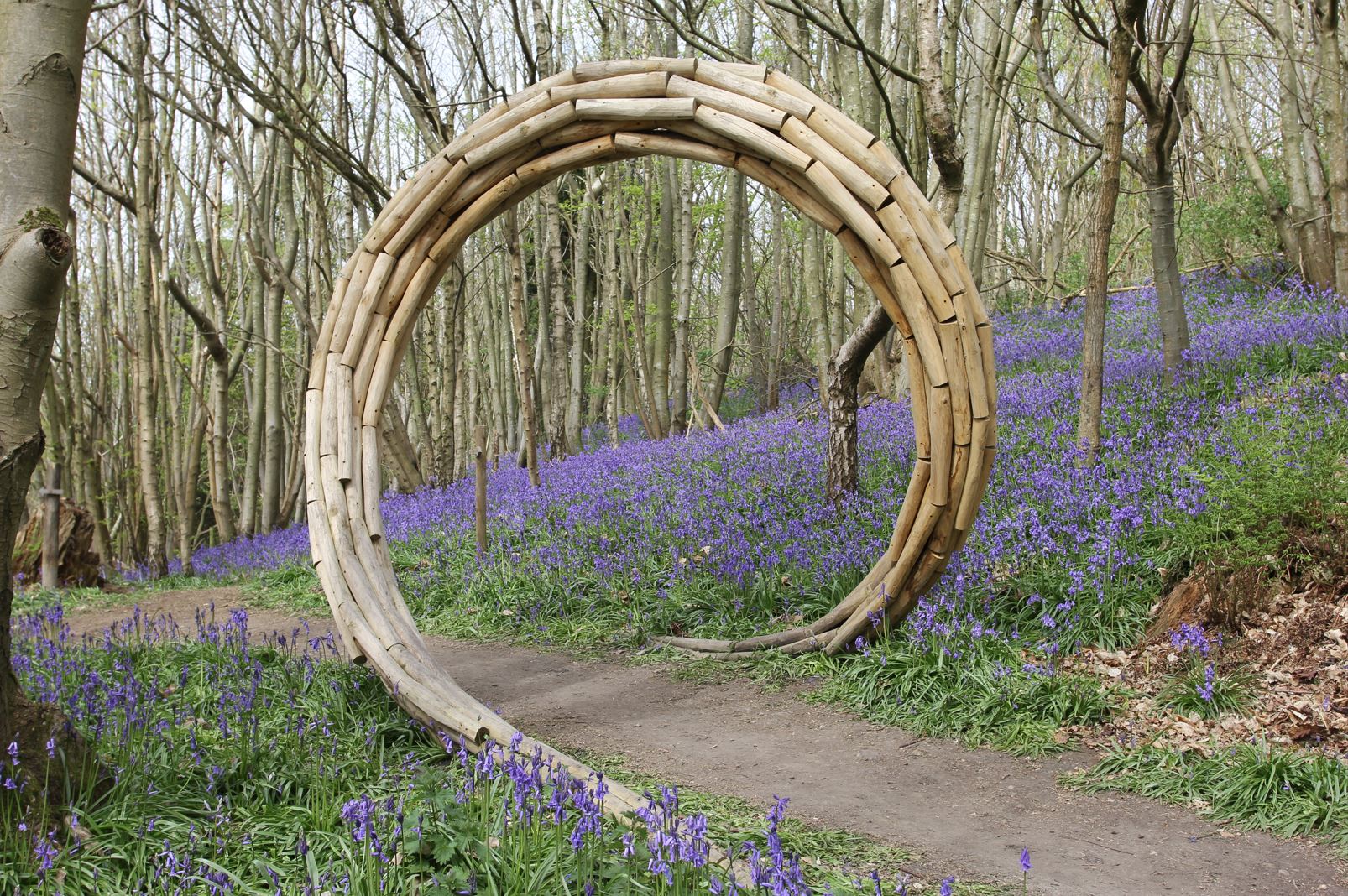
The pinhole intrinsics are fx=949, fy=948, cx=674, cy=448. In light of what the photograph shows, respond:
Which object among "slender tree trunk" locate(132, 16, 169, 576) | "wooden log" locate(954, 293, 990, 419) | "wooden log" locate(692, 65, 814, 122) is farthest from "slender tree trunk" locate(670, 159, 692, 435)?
"wooden log" locate(954, 293, 990, 419)

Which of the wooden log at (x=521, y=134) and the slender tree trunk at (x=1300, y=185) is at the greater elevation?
the slender tree trunk at (x=1300, y=185)

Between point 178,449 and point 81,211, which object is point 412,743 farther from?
point 81,211

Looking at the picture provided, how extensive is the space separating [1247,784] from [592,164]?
382cm

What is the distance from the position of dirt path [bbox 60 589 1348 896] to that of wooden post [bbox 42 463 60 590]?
6903 millimetres

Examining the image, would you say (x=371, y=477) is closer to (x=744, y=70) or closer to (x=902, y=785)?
(x=744, y=70)

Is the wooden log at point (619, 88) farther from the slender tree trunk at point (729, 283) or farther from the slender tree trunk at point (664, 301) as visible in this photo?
the slender tree trunk at point (664, 301)

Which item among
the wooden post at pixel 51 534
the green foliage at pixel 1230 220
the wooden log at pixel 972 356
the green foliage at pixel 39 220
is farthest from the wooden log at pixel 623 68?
the green foliage at pixel 1230 220

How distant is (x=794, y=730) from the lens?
4797 mm

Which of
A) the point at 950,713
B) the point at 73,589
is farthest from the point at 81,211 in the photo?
the point at 950,713

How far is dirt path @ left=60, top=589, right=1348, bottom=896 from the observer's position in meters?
3.28

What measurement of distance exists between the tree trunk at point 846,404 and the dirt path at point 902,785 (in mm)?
2301

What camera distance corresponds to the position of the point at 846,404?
281 inches

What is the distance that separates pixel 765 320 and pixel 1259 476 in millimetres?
27918

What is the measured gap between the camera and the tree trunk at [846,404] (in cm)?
691
